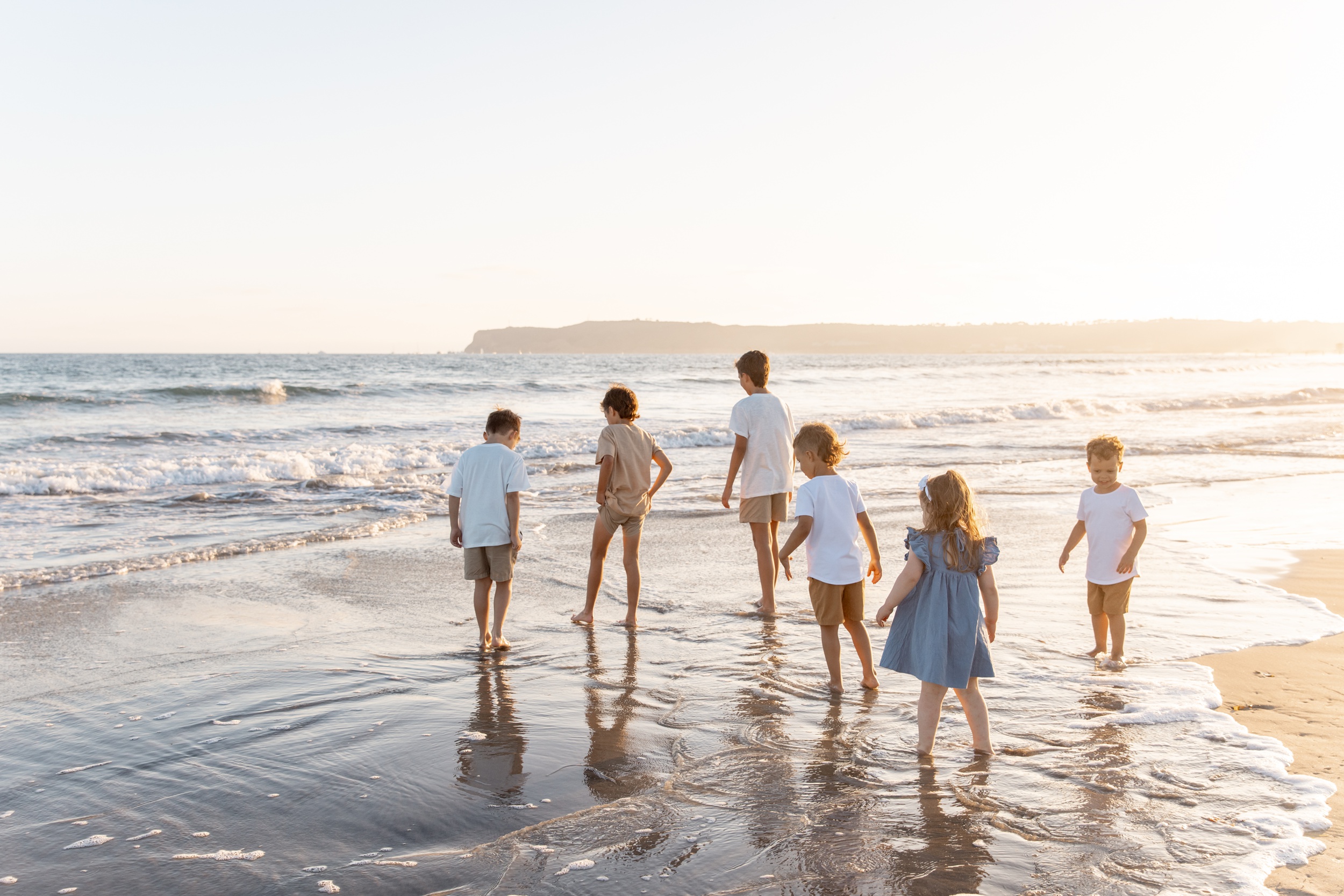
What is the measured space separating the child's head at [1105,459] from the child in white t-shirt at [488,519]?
145 inches

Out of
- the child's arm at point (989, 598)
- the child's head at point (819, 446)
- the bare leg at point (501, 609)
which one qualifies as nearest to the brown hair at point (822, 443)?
the child's head at point (819, 446)

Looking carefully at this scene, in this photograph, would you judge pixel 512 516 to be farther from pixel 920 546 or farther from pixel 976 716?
pixel 976 716

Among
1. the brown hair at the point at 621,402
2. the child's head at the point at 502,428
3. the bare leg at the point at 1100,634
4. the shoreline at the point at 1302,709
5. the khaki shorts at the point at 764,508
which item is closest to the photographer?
the shoreline at the point at 1302,709

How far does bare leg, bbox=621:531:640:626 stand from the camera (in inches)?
257

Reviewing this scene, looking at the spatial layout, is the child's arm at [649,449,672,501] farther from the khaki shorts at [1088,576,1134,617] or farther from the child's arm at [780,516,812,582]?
the khaki shorts at [1088,576,1134,617]

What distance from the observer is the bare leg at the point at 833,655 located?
4965 mm

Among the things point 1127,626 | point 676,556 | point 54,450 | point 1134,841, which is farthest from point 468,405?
point 1134,841

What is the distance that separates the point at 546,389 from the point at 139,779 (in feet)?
130

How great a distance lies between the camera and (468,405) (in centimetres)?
3253

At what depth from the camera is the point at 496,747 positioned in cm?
426

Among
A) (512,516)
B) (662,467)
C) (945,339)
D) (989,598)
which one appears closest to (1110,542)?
(989,598)

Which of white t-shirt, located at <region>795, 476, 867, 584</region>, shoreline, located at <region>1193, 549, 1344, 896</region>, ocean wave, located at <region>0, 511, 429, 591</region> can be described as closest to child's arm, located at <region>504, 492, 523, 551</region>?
white t-shirt, located at <region>795, 476, 867, 584</region>

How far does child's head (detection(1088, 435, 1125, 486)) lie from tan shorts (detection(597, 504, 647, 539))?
10.1ft

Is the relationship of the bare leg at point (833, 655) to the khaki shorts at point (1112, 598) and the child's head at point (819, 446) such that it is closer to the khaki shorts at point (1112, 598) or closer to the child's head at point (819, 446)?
the child's head at point (819, 446)
